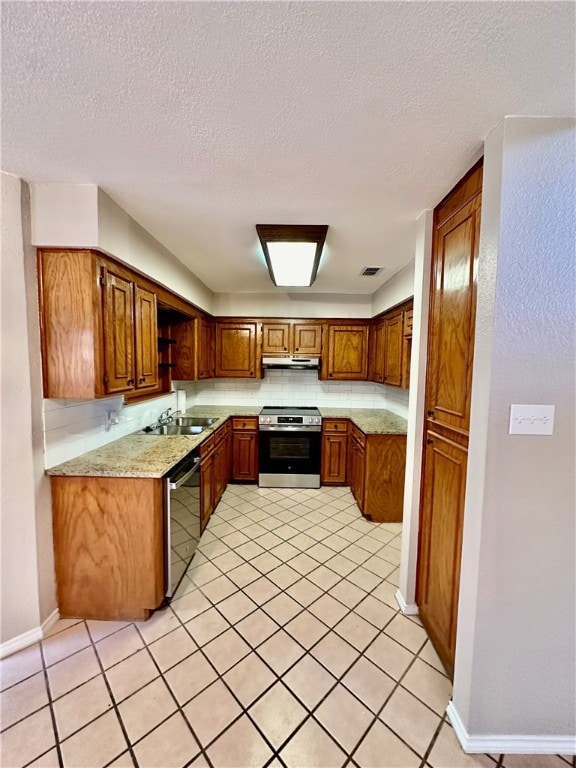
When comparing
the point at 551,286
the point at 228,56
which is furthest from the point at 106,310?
the point at 551,286

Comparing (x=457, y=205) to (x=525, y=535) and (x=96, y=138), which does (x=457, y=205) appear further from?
(x=96, y=138)

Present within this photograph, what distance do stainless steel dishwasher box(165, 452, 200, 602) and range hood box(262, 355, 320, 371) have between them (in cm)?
180

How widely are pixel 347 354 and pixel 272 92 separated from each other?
310 cm

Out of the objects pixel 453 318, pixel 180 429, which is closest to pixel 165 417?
pixel 180 429

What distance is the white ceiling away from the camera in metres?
0.80

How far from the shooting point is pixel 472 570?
3.99 ft

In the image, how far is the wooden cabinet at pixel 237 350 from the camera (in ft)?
13.0

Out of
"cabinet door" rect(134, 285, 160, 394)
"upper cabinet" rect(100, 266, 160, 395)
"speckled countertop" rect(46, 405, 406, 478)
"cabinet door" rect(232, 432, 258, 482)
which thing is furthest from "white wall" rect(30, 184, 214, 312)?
"cabinet door" rect(232, 432, 258, 482)

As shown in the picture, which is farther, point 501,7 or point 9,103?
point 9,103

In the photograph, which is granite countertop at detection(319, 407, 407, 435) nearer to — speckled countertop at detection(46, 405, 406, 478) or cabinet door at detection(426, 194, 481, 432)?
speckled countertop at detection(46, 405, 406, 478)

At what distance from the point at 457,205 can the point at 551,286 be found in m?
0.67

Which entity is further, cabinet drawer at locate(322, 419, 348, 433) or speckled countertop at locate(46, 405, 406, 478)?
cabinet drawer at locate(322, 419, 348, 433)

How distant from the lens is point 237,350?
157 inches

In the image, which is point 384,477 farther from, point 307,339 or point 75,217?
point 75,217
